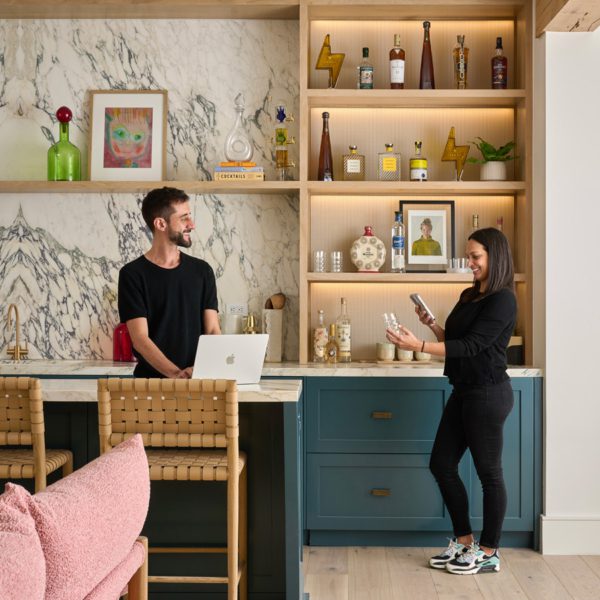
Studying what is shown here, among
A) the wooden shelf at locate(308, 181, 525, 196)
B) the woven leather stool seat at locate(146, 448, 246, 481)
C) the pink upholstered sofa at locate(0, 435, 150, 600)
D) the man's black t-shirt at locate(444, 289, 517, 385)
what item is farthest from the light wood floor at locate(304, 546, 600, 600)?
the pink upholstered sofa at locate(0, 435, 150, 600)

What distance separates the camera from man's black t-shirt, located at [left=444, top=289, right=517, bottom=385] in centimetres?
349

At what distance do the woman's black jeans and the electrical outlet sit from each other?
1404 millimetres

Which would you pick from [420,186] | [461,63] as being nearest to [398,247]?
[420,186]

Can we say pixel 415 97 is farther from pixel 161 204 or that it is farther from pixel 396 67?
pixel 161 204

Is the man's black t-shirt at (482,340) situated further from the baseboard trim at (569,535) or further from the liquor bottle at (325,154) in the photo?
the liquor bottle at (325,154)

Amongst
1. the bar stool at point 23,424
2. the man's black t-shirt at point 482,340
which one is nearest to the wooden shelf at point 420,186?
the man's black t-shirt at point 482,340

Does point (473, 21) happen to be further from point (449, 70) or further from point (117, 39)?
point (117, 39)

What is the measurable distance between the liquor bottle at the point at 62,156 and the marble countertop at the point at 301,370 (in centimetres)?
102

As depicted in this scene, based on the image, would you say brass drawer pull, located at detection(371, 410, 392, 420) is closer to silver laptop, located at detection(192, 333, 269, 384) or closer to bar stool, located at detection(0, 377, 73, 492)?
silver laptop, located at detection(192, 333, 269, 384)

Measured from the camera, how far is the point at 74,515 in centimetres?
130

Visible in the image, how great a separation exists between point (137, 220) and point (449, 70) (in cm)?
191

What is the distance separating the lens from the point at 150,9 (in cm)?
454

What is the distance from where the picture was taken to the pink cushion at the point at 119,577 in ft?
4.66

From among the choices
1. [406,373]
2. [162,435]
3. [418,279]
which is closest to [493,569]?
[406,373]
